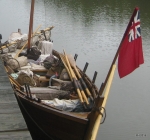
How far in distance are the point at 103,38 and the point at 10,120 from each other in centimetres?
1345

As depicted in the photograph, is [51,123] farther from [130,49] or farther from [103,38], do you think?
[103,38]

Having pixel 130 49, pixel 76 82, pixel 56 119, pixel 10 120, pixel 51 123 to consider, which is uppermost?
pixel 130 49

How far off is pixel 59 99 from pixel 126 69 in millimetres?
2039

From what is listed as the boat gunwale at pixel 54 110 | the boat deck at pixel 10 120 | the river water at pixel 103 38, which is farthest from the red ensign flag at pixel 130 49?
the river water at pixel 103 38

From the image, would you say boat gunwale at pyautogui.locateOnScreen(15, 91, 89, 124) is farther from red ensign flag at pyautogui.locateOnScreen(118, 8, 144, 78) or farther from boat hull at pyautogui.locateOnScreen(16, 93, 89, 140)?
red ensign flag at pyautogui.locateOnScreen(118, 8, 144, 78)

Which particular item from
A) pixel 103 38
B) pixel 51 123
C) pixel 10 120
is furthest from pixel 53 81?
pixel 103 38

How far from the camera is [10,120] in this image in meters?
3.93

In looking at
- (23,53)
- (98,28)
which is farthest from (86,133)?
(98,28)

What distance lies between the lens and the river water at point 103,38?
28.8ft

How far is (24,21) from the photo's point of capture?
783 inches

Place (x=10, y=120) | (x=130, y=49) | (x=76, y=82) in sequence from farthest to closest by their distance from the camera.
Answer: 1. (x=76, y=82)
2. (x=130, y=49)
3. (x=10, y=120)

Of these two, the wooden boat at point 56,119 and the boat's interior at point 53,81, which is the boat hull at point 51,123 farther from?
the boat's interior at point 53,81

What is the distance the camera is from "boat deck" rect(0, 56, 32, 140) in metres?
3.59

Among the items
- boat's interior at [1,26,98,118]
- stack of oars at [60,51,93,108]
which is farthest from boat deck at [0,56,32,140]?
stack of oars at [60,51,93,108]
